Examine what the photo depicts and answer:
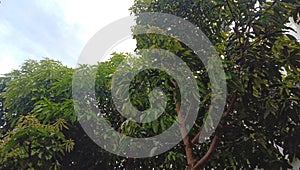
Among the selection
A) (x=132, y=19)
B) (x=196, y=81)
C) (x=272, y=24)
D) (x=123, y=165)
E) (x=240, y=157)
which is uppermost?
(x=132, y=19)

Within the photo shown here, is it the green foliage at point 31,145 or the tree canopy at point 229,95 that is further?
the green foliage at point 31,145

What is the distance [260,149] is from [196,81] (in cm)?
76

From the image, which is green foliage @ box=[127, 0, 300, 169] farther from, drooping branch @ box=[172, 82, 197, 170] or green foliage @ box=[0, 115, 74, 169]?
green foliage @ box=[0, 115, 74, 169]

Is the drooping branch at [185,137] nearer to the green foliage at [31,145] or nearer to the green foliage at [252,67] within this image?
the green foliage at [252,67]

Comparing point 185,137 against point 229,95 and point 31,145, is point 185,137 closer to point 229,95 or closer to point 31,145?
point 229,95

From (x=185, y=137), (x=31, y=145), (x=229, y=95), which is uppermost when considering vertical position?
→ (x=31, y=145)

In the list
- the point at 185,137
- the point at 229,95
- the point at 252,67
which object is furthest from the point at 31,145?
the point at 252,67

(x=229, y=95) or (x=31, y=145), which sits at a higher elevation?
(x=31, y=145)

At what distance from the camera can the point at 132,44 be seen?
9.93 ft

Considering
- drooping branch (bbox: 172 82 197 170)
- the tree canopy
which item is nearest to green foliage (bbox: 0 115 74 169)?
the tree canopy

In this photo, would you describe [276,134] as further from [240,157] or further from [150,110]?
[150,110]

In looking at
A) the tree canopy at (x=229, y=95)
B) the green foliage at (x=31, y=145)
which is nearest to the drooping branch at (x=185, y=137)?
the tree canopy at (x=229, y=95)

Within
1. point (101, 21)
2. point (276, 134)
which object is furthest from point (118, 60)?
point (276, 134)

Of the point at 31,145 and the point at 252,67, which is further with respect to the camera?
the point at 31,145
